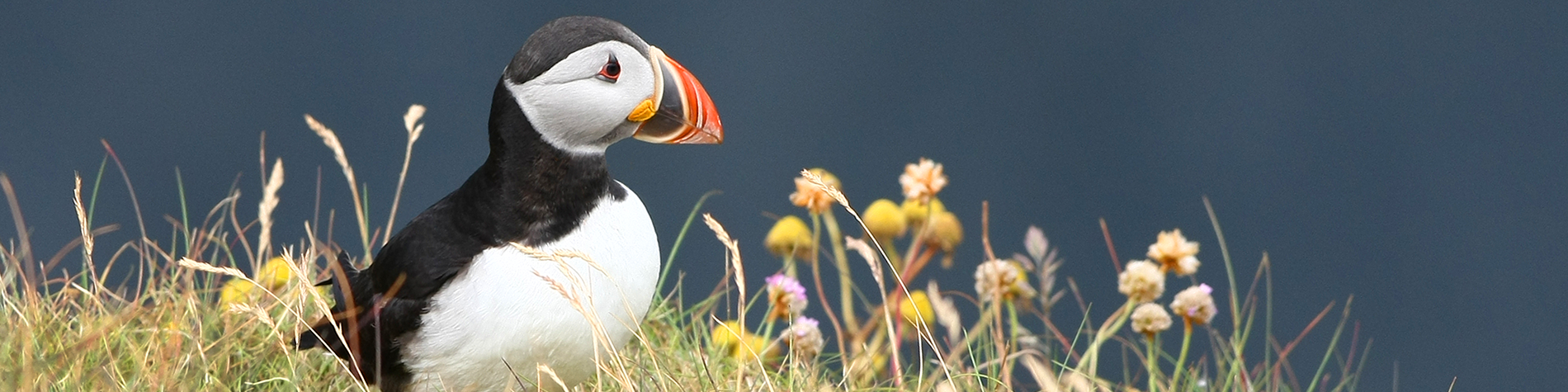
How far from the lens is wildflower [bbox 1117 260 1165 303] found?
9.16ft

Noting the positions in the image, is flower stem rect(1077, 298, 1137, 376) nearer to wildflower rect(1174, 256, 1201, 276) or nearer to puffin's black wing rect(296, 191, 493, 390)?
wildflower rect(1174, 256, 1201, 276)

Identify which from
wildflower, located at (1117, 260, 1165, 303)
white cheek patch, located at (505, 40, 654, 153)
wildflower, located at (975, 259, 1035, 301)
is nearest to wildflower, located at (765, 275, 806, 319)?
wildflower, located at (975, 259, 1035, 301)

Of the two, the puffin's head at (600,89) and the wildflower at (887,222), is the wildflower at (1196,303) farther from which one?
the puffin's head at (600,89)

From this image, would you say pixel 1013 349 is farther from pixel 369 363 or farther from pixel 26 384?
pixel 26 384

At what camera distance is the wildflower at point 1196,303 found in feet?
8.98

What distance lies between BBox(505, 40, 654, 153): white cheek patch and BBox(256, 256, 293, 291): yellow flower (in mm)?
967

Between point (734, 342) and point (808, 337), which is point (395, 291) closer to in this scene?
point (808, 337)

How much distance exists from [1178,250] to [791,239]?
856mm

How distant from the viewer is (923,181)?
306 centimetres

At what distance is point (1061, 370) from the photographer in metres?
2.79

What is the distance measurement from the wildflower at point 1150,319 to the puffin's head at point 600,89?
90 centimetres

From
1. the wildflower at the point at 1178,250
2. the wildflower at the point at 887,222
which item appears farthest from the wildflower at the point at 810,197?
the wildflower at the point at 1178,250

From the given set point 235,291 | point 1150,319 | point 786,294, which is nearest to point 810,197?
point 786,294

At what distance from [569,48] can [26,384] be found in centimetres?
85
